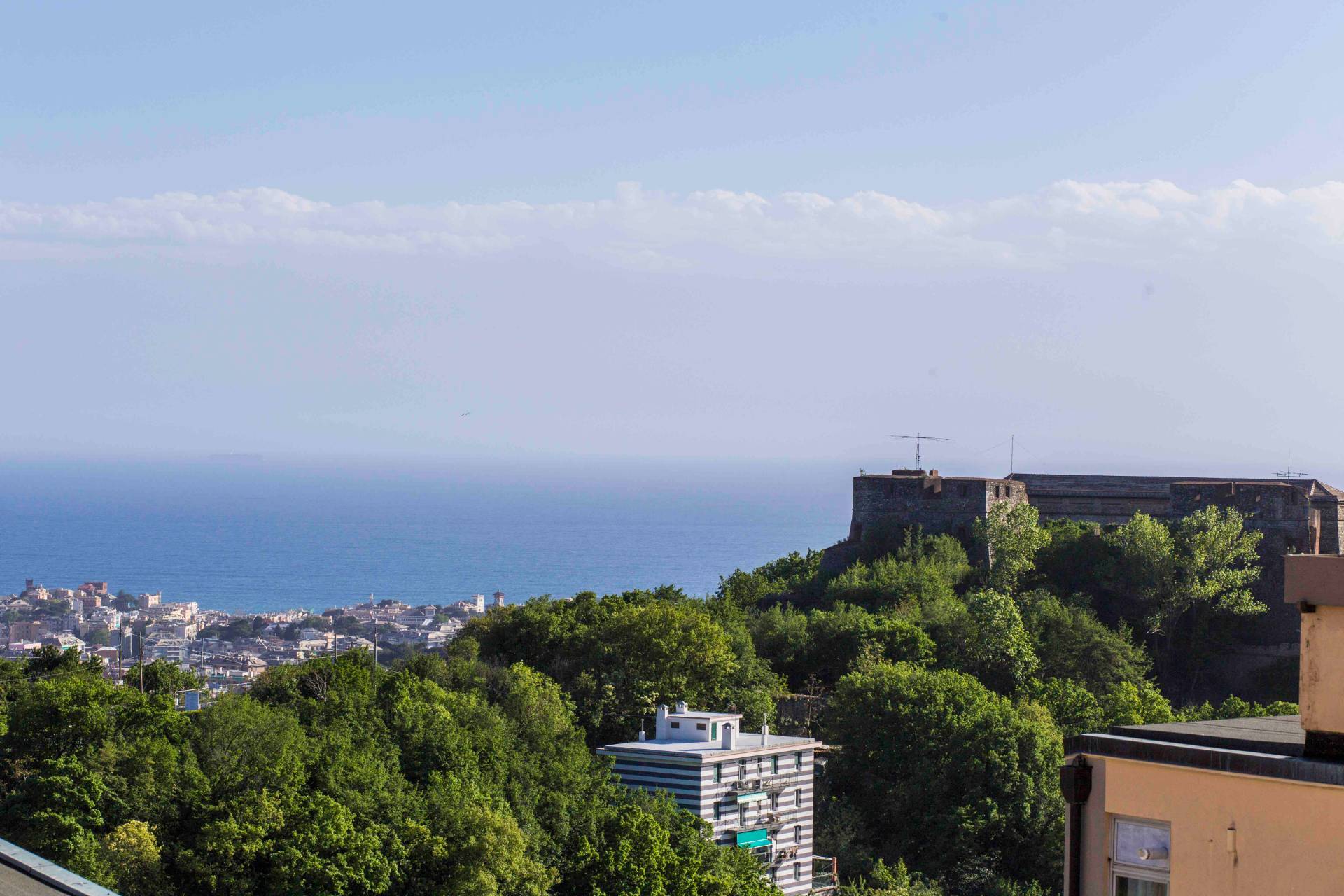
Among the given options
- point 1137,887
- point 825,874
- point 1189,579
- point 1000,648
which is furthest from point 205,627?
point 1137,887

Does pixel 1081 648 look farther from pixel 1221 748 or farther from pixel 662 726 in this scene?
pixel 1221 748

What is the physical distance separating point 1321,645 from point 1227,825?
679mm

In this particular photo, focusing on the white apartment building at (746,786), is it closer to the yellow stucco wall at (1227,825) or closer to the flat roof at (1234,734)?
the flat roof at (1234,734)

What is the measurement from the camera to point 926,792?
128 feet

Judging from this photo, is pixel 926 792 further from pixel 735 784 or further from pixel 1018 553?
pixel 1018 553

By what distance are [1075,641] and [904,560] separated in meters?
6.12

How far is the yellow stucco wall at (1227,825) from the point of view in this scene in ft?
18.0

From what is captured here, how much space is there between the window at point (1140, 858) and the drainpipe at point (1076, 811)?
6.7 inches

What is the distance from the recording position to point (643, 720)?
41.0 metres

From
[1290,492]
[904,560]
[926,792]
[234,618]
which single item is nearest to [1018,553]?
[904,560]

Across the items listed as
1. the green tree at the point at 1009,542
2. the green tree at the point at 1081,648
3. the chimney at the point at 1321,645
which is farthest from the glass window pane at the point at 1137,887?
the green tree at the point at 1009,542

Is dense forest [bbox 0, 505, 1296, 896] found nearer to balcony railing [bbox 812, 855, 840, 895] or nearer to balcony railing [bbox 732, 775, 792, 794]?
balcony railing [bbox 812, 855, 840, 895]

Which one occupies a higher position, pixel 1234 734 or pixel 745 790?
pixel 1234 734

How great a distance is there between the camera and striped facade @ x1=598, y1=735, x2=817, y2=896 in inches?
1485
